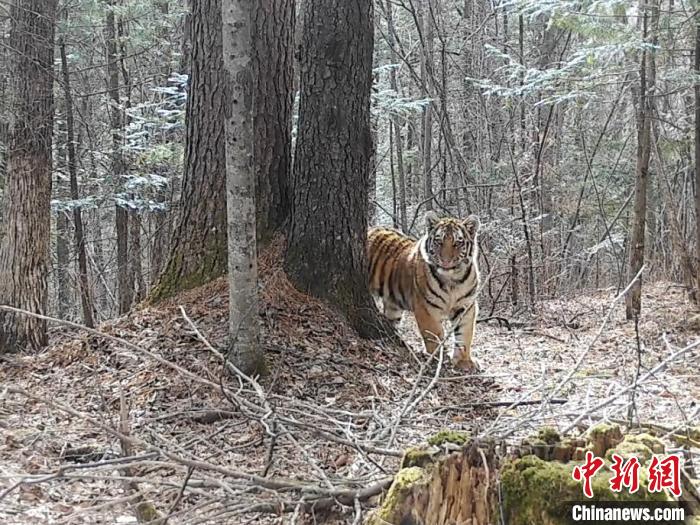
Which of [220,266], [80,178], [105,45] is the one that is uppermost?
[105,45]

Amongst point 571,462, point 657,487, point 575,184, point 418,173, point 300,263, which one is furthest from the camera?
point 418,173

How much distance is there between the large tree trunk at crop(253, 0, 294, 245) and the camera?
6.24 metres

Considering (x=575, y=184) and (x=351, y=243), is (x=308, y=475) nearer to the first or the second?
(x=351, y=243)

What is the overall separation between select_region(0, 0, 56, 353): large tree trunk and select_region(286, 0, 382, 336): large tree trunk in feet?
11.6

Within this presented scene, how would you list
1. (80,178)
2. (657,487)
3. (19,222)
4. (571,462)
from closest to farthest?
(657,487), (571,462), (19,222), (80,178)

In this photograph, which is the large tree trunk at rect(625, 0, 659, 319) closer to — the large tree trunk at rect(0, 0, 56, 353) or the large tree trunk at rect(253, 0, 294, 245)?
the large tree trunk at rect(253, 0, 294, 245)

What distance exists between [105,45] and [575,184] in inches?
396

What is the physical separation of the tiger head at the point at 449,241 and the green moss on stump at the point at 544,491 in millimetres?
4573

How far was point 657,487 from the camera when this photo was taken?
2.21 m

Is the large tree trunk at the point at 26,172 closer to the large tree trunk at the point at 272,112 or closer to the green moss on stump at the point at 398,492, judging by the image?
the large tree trunk at the point at 272,112

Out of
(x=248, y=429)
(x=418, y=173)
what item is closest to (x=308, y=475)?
(x=248, y=429)

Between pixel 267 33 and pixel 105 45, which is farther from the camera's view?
pixel 105 45

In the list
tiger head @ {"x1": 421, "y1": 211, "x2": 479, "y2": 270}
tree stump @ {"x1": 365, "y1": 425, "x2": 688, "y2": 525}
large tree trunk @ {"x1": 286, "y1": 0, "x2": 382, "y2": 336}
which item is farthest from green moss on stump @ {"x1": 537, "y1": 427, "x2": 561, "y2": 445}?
tiger head @ {"x1": 421, "y1": 211, "x2": 479, "y2": 270}

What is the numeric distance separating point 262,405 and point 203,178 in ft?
8.94
